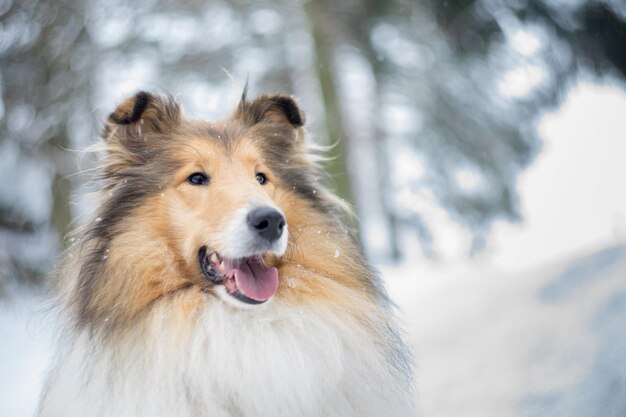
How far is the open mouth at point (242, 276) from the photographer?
8.45 ft

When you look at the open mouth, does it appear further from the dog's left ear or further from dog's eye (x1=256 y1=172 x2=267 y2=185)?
the dog's left ear

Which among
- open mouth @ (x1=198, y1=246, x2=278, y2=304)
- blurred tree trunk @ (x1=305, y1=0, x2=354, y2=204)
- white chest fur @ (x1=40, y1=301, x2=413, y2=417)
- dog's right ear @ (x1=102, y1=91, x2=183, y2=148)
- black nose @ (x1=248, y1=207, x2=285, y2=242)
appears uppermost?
blurred tree trunk @ (x1=305, y1=0, x2=354, y2=204)

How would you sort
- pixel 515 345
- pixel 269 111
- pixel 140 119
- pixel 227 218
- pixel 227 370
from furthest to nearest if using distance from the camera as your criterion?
pixel 515 345 → pixel 269 111 → pixel 140 119 → pixel 227 218 → pixel 227 370

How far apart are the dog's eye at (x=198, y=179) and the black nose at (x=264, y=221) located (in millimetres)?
435

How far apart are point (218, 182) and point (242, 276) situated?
486 millimetres

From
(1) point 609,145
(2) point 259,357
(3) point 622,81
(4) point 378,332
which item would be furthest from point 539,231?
(2) point 259,357

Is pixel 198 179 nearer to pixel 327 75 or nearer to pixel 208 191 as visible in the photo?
pixel 208 191

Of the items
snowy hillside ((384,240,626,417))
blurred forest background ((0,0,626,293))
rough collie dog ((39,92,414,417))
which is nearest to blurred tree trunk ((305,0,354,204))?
blurred forest background ((0,0,626,293))

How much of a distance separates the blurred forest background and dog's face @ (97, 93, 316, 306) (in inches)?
25.9

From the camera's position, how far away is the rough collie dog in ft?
8.14

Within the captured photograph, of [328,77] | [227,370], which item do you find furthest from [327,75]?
[227,370]

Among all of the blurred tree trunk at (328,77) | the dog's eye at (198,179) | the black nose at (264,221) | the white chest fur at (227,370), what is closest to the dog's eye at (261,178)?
the dog's eye at (198,179)

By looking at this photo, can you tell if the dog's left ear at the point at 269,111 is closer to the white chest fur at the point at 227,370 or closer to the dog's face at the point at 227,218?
the dog's face at the point at 227,218

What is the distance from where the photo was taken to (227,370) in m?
2.46
